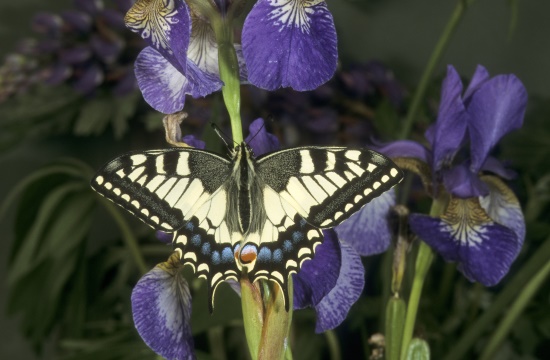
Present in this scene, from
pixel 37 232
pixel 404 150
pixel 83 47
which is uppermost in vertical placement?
pixel 404 150

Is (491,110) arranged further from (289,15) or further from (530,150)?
(530,150)

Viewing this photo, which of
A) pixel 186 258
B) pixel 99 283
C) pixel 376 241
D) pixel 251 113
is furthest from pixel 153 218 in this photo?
pixel 99 283

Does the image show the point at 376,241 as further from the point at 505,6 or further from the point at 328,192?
the point at 505,6

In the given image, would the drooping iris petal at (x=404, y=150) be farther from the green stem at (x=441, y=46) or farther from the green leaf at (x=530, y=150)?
the green leaf at (x=530, y=150)

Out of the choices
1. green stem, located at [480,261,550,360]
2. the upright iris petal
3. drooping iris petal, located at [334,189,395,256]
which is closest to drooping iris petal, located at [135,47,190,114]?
the upright iris petal

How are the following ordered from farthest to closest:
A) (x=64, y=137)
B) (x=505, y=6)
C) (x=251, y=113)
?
(x=64, y=137), (x=505, y=6), (x=251, y=113)

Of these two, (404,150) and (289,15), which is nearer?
(289,15)


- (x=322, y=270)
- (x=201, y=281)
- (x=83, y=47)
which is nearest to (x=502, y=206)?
(x=322, y=270)

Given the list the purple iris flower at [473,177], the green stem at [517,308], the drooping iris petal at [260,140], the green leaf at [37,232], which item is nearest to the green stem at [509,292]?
the green stem at [517,308]
